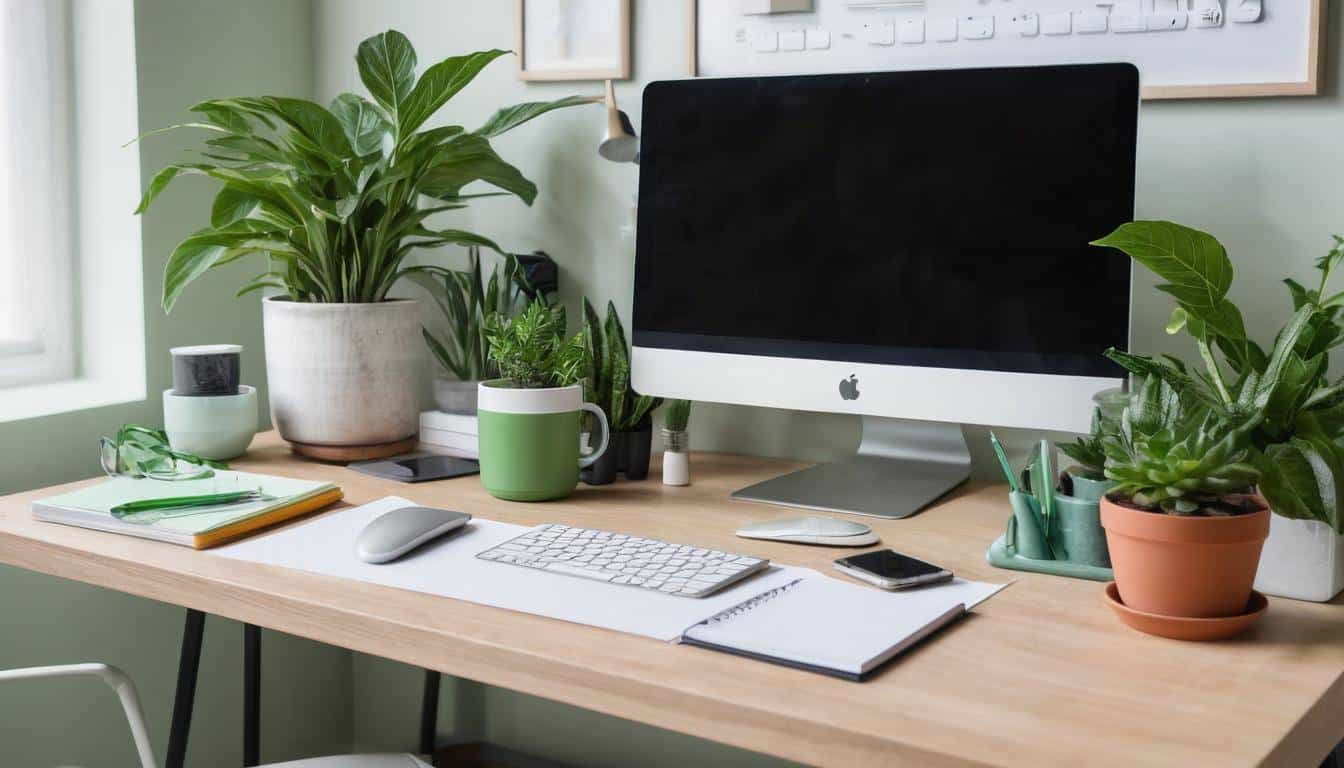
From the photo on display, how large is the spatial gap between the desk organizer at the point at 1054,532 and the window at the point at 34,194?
1.42 m

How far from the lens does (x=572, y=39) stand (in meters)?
1.85

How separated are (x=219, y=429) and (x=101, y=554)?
404 mm

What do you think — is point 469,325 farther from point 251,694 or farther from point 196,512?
point 251,694

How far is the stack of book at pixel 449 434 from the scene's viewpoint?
1.71 m

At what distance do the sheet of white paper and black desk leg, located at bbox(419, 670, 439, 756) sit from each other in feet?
2.51

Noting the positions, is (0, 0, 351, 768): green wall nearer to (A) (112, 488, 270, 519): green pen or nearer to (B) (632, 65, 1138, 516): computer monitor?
(A) (112, 488, 270, 519): green pen

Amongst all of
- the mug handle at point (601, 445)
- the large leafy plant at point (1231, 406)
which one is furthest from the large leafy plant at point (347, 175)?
the large leafy plant at point (1231, 406)

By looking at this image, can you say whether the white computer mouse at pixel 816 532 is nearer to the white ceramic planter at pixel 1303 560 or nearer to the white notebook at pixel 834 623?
the white notebook at pixel 834 623

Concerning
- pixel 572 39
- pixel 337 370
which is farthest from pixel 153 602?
pixel 572 39

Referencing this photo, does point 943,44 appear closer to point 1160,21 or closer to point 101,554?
point 1160,21

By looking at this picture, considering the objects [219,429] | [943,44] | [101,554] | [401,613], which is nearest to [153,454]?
[219,429]

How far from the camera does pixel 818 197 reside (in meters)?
1.46

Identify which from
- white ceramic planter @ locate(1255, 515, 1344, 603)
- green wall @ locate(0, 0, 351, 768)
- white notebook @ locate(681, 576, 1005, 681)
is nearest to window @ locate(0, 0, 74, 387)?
green wall @ locate(0, 0, 351, 768)

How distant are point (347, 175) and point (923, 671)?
1056 mm
